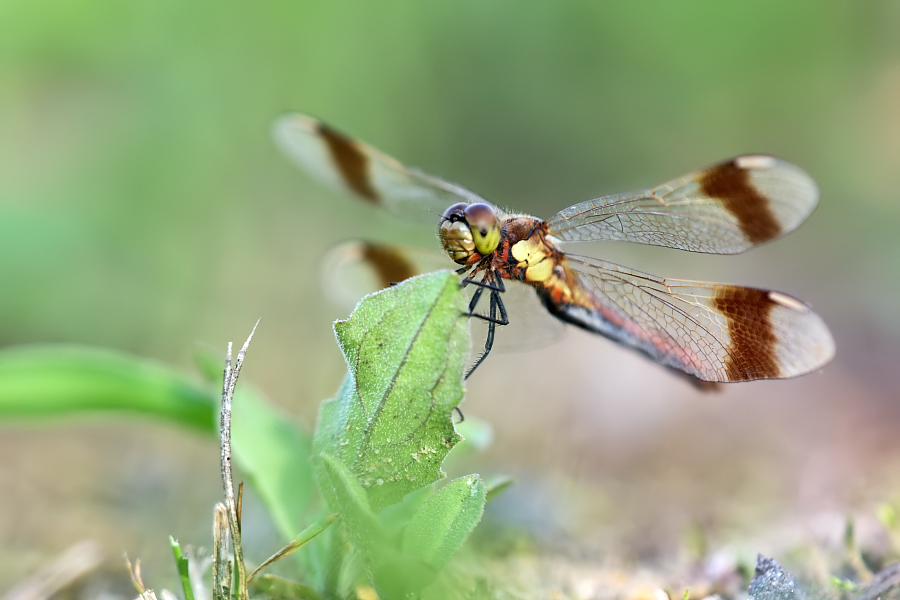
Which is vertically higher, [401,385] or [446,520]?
[401,385]

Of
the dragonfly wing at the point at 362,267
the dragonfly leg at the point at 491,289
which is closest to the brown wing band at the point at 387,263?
the dragonfly wing at the point at 362,267

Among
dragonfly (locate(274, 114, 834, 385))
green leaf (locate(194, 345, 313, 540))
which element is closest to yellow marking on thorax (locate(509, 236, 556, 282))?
dragonfly (locate(274, 114, 834, 385))

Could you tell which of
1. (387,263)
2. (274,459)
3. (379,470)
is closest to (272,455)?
(274,459)

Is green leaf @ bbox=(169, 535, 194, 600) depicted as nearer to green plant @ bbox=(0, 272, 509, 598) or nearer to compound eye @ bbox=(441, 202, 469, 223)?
green plant @ bbox=(0, 272, 509, 598)

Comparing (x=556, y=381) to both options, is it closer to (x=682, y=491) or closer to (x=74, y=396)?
(x=682, y=491)

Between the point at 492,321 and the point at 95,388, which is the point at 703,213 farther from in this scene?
the point at 95,388

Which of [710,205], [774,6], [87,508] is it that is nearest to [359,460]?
[710,205]
